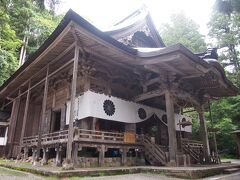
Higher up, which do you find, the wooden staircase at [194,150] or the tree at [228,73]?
the tree at [228,73]

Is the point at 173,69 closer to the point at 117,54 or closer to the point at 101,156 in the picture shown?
the point at 117,54

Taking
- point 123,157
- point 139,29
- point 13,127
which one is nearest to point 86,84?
point 123,157

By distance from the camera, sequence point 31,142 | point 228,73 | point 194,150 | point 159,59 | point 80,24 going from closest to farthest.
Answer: point 80,24
point 159,59
point 31,142
point 194,150
point 228,73

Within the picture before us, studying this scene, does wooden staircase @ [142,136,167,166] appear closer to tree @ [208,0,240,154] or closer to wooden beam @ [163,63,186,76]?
wooden beam @ [163,63,186,76]

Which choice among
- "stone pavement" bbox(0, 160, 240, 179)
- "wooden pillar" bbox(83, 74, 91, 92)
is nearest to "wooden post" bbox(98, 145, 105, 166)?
"stone pavement" bbox(0, 160, 240, 179)

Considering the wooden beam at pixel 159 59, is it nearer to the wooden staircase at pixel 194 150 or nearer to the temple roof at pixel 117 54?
the temple roof at pixel 117 54

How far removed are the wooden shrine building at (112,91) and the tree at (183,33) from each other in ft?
47.3

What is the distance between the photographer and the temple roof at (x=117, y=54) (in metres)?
9.09

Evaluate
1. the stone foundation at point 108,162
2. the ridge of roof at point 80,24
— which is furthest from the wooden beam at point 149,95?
the stone foundation at point 108,162

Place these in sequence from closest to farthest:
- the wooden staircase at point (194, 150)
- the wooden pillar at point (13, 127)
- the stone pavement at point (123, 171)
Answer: the stone pavement at point (123, 171) → the wooden staircase at point (194, 150) → the wooden pillar at point (13, 127)

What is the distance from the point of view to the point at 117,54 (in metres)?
10.9

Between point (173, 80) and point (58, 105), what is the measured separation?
7482 millimetres

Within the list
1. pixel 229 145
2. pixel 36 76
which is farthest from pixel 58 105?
pixel 229 145

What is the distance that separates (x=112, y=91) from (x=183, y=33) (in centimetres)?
2278
